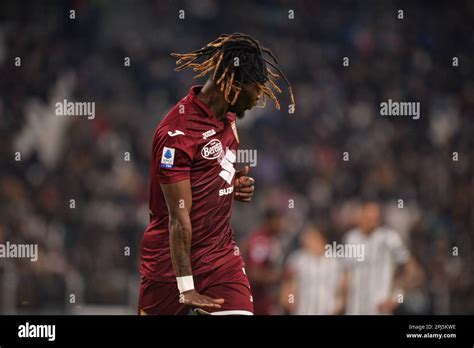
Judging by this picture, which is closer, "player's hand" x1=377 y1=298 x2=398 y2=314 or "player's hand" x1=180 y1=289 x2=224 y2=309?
"player's hand" x1=180 y1=289 x2=224 y2=309

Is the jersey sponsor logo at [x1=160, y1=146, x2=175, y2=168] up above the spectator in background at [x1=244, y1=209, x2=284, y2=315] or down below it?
above

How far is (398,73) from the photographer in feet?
52.4

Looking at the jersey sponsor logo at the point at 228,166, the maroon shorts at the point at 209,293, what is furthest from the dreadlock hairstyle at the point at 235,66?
the maroon shorts at the point at 209,293

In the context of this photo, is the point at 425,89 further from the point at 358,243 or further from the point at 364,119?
the point at 358,243

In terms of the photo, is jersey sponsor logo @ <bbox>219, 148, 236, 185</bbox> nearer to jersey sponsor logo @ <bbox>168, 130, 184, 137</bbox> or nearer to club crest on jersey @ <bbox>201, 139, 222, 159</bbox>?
club crest on jersey @ <bbox>201, 139, 222, 159</bbox>

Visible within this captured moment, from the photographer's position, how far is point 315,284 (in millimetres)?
10812

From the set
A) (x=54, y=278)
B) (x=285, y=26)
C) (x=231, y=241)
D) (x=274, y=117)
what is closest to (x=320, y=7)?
(x=285, y=26)

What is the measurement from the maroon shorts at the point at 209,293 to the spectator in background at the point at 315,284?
14.5ft

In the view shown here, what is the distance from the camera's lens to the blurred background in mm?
12375

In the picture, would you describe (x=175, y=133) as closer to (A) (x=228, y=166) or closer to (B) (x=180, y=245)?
(A) (x=228, y=166)

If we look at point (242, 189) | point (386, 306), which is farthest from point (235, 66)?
point (386, 306)

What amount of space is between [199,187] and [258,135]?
27.5 ft

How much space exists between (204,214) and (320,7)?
439 inches

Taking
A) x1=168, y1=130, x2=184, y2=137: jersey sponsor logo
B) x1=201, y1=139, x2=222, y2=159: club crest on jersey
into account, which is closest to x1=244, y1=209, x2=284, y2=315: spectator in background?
x1=201, y1=139, x2=222, y2=159: club crest on jersey
